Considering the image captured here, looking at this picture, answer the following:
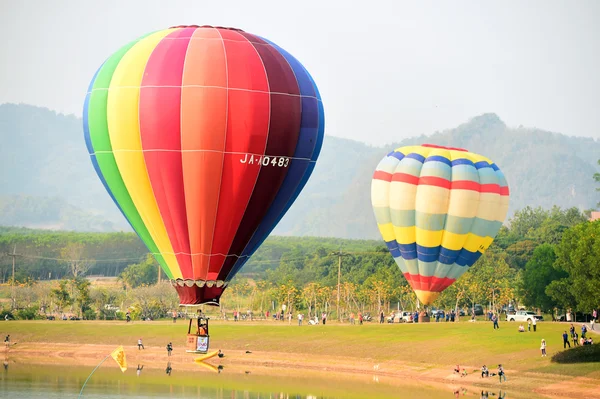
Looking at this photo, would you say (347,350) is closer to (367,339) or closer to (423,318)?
(367,339)

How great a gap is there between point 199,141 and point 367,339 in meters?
39.3

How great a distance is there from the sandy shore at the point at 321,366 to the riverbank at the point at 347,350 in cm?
7

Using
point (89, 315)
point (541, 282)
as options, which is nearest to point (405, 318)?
point (541, 282)

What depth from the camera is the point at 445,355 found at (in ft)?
225

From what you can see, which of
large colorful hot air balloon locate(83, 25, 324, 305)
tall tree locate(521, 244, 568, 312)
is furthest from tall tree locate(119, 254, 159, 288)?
large colorful hot air balloon locate(83, 25, 324, 305)

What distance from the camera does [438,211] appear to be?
74.7 m

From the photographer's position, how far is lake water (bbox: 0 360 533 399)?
5928cm

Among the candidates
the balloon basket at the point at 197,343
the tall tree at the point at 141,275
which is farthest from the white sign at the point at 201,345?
the tall tree at the point at 141,275

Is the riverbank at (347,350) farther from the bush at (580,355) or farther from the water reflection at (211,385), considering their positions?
the water reflection at (211,385)

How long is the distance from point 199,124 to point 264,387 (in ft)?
89.7

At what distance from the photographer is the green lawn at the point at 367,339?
65750mm

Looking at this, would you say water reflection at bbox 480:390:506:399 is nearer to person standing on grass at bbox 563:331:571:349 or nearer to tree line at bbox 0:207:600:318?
person standing on grass at bbox 563:331:571:349

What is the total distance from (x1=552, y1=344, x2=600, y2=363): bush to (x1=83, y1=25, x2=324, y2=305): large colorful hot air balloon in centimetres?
2623

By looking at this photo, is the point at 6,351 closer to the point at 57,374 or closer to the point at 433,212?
the point at 57,374
